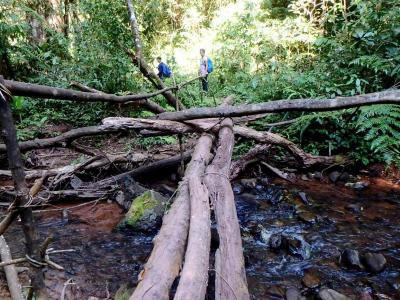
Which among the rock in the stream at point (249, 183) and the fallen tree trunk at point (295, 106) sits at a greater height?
the fallen tree trunk at point (295, 106)

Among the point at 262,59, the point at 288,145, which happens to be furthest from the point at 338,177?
the point at 262,59

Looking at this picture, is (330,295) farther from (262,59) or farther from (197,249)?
(262,59)

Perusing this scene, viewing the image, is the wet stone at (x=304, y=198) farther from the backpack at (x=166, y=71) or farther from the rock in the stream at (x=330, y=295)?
the backpack at (x=166, y=71)

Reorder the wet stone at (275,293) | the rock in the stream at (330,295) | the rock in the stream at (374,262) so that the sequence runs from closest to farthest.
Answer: the rock in the stream at (330,295) → the wet stone at (275,293) → the rock in the stream at (374,262)

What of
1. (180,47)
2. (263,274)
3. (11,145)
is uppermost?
(180,47)

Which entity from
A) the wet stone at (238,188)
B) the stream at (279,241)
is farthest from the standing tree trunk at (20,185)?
the wet stone at (238,188)

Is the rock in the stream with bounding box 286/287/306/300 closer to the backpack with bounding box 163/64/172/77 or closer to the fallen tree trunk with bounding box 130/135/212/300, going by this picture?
the fallen tree trunk with bounding box 130/135/212/300

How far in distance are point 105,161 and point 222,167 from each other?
8.81ft

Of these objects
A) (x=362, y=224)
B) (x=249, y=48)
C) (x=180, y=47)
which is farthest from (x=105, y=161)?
(x=180, y=47)

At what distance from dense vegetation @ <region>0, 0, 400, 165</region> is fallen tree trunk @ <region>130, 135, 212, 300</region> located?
4082 mm

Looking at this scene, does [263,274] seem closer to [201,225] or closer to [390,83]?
[201,225]

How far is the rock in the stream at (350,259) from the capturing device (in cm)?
388

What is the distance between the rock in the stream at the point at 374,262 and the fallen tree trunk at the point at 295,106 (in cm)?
186

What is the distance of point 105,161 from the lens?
250 inches
